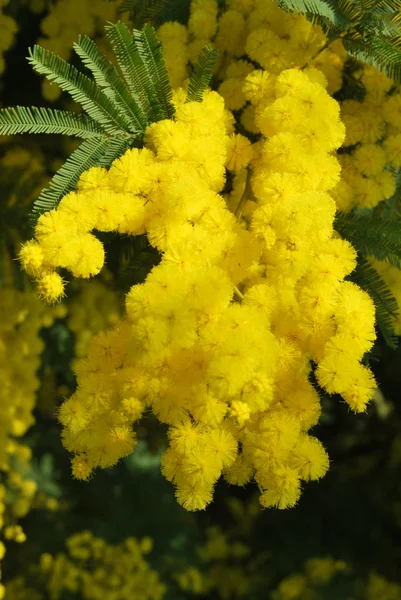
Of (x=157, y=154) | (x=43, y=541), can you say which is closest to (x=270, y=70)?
(x=157, y=154)

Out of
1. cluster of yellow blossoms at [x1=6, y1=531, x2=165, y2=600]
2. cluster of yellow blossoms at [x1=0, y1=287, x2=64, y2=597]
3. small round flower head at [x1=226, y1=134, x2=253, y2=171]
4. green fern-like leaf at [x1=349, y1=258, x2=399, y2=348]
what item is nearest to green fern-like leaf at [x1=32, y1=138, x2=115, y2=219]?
small round flower head at [x1=226, y1=134, x2=253, y2=171]

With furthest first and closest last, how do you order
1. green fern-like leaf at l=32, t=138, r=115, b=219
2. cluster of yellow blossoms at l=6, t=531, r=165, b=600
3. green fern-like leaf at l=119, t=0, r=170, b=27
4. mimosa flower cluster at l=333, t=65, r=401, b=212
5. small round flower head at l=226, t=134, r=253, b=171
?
cluster of yellow blossoms at l=6, t=531, r=165, b=600, green fern-like leaf at l=119, t=0, r=170, b=27, mimosa flower cluster at l=333, t=65, r=401, b=212, small round flower head at l=226, t=134, r=253, b=171, green fern-like leaf at l=32, t=138, r=115, b=219

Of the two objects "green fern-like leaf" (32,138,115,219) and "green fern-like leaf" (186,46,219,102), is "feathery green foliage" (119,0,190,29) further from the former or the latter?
"green fern-like leaf" (32,138,115,219)

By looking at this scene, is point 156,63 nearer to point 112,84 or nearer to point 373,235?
point 112,84

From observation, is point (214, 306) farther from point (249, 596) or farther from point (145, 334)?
point (249, 596)

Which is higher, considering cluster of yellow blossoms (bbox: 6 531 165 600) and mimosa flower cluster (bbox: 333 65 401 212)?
mimosa flower cluster (bbox: 333 65 401 212)

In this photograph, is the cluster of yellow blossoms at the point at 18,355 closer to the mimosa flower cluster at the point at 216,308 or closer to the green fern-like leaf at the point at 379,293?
the mimosa flower cluster at the point at 216,308

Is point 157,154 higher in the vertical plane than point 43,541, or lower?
higher
